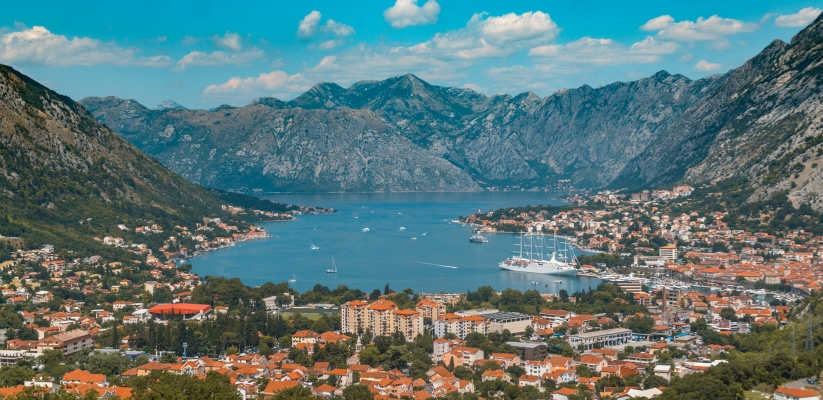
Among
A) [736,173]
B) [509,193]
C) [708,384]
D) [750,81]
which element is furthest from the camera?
[509,193]

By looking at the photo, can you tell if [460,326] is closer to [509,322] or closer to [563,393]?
[509,322]

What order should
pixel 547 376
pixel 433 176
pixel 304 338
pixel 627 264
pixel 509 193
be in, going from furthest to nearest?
pixel 433 176
pixel 509 193
pixel 627 264
pixel 304 338
pixel 547 376

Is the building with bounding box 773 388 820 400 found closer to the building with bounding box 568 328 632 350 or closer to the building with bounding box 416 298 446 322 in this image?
the building with bounding box 568 328 632 350

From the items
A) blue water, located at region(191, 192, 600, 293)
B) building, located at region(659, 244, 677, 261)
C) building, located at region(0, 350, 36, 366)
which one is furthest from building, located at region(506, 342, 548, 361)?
building, located at region(659, 244, 677, 261)

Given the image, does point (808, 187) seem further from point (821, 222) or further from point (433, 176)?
point (433, 176)

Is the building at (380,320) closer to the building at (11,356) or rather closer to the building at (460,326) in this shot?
the building at (460,326)

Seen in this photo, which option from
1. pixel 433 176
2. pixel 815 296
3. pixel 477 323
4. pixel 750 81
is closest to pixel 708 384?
pixel 477 323

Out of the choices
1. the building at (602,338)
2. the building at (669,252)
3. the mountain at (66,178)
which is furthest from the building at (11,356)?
the building at (669,252)
